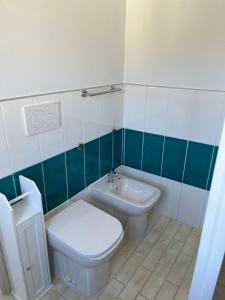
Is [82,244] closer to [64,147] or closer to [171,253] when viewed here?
[64,147]

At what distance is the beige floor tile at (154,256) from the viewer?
186 centimetres

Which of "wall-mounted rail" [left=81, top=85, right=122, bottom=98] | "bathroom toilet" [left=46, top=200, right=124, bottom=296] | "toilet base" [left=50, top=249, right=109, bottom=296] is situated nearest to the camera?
"bathroom toilet" [left=46, top=200, right=124, bottom=296]

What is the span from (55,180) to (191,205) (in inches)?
50.6

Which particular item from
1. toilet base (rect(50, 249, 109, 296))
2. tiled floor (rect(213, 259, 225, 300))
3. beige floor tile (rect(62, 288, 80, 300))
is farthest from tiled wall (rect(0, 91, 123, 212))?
tiled floor (rect(213, 259, 225, 300))

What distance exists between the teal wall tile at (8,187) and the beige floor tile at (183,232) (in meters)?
1.50

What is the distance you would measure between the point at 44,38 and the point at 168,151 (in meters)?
1.34

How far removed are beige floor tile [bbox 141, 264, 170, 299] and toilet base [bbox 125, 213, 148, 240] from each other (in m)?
0.32

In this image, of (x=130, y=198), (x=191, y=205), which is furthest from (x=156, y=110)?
(x=191, y=205)

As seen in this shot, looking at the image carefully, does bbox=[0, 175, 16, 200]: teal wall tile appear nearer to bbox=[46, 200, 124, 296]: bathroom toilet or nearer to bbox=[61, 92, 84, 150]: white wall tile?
bbox=[46, 200, 124, 296]: bathroom toilet

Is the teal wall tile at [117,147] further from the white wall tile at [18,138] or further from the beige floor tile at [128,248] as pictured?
the white wall tile at [18,138]

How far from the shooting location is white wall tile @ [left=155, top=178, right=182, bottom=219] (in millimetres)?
2199

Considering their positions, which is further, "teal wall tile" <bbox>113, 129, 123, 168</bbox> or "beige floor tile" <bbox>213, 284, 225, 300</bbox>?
"teal wall tile" <bbox>113, 129, 123, 168</bbox>

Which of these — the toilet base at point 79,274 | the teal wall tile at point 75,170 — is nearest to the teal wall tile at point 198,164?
the teal wall tile at point 75,170

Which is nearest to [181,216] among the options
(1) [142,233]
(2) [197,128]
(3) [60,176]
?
(1) [142,233]
